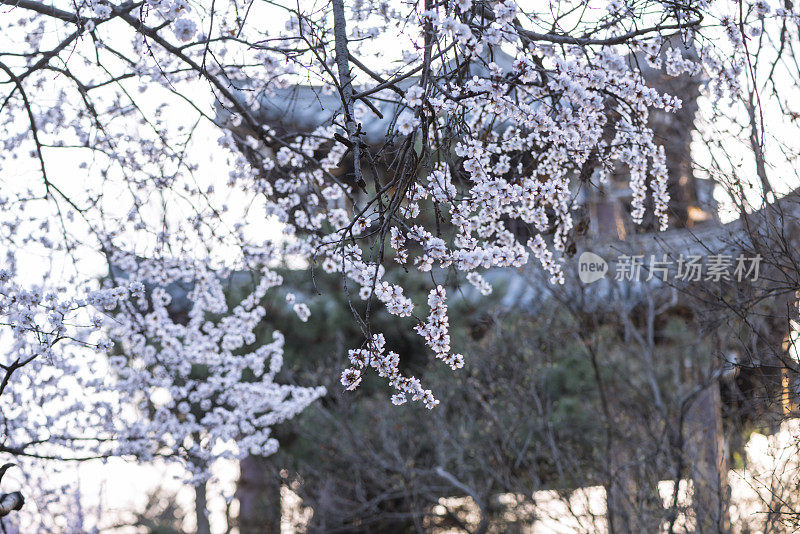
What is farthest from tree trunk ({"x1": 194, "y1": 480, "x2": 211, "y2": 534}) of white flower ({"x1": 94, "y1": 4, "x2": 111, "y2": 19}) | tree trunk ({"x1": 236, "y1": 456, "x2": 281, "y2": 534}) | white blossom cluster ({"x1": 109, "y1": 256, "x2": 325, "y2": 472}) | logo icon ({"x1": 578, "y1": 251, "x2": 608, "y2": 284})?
white flower ({"x1": 94, "y1": 4, "x2": 111, "y2": 19})

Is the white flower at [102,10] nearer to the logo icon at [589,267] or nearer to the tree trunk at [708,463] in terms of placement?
the tree trunk at [708,463]

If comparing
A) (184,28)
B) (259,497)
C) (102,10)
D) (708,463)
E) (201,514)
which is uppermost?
(102,10)

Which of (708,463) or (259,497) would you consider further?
(259,497)

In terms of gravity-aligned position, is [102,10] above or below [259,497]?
above

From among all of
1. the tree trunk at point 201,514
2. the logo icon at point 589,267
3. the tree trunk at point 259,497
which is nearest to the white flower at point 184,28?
the logo icon at point 589,267

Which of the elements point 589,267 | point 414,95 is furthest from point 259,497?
point 414,95

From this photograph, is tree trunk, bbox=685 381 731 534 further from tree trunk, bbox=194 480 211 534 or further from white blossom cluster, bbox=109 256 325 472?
tree trunk, bbox=194 480 211 534

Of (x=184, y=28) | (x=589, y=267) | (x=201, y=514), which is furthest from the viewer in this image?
(x=201, y=514)

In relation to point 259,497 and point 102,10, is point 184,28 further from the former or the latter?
point 259,497

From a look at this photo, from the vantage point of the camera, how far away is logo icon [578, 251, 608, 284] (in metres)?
6.90

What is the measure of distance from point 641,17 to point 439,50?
0.93m

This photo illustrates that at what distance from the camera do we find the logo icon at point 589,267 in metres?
6.90

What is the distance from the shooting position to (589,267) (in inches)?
274

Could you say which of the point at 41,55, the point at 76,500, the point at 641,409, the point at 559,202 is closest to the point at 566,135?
the point at 559,202
